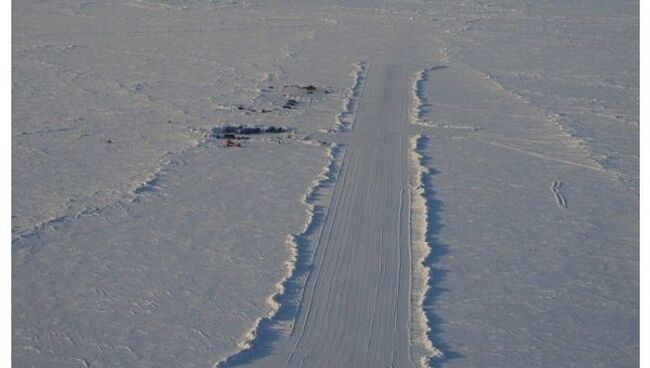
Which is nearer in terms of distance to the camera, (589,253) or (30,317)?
(30,317)

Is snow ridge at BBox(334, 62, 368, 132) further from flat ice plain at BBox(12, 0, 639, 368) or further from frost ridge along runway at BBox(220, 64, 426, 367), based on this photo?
frost ridge along runway at BBox(220, 64, 426, 367)

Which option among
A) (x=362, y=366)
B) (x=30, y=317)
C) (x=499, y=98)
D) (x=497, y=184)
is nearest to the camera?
(x=362, y=366)

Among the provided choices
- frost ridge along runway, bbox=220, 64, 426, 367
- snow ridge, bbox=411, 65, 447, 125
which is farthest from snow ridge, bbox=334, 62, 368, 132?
frost ridge along runway, bbox=220, 64, 426, 367

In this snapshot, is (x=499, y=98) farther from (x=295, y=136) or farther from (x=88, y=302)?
(x=88, y=302)

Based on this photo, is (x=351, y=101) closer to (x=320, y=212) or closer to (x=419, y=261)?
(x=320, y=212)

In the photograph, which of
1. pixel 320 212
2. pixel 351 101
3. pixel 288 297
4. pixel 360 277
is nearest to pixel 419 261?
pixel 360 277

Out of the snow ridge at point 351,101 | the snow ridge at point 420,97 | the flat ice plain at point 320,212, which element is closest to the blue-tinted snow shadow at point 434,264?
the flat ice plain at point 320,212

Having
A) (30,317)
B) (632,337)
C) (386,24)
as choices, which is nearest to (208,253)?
(30,317)
